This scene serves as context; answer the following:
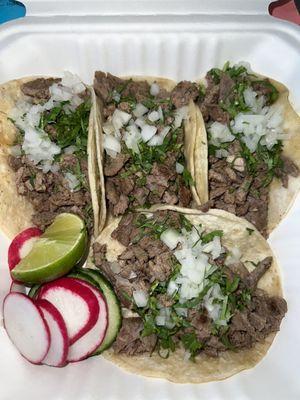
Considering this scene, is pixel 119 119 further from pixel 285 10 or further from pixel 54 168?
pixel 285 10

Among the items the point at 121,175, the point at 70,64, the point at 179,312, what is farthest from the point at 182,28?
the point at 179,312

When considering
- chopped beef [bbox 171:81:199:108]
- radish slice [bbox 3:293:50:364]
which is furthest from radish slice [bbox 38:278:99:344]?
chopped beef [bbox 171:81:199:108]

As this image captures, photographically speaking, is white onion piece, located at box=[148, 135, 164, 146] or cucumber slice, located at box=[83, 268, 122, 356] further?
white onion piece, located at box=[148, 135, 164, 146]

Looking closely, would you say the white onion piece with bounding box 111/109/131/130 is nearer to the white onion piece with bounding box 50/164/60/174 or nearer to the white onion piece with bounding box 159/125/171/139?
the white onion piece with bounding box 159/125/171/139

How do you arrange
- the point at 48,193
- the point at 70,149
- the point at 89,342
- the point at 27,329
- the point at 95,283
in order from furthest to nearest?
1. the point at 48,193
2. the point at 70,149
3. the point at 95,283
4. the point at 89,342
5. the point at 27,329

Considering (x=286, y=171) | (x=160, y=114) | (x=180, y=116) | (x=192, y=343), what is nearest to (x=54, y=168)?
(x=160, y=114)

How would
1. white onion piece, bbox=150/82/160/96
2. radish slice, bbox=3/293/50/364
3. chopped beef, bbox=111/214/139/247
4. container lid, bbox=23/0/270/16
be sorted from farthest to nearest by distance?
white onion piece, bbox=150/82/160/96
container lid, bbox=23/0/270/16
chopped beef, bbox=111/214/139/247
radish slice, bbox=3/293/50/364
